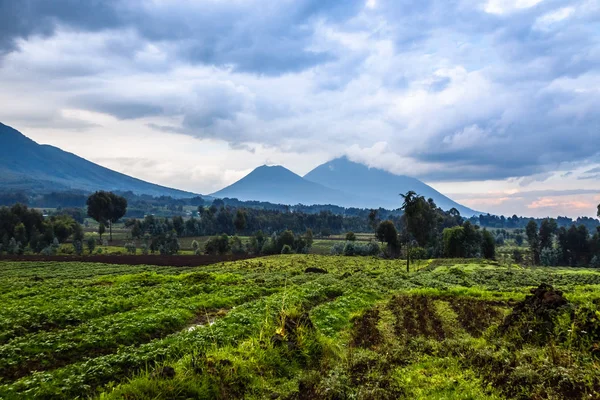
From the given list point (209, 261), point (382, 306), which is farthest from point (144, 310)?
point (209, 261)

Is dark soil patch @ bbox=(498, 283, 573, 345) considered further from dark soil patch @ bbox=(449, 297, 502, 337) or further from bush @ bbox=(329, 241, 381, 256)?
bush @ bbox=(329, 241, 381, 256)

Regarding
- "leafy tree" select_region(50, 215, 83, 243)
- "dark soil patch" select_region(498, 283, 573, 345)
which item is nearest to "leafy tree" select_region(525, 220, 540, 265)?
"dark soil patch" select_region(498, 283, 573, 345)

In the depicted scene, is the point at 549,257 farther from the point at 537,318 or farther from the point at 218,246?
the point at 537,318

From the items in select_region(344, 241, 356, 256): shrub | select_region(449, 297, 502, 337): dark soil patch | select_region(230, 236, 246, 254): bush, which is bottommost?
select_region(230, 236, 246, 254): bush

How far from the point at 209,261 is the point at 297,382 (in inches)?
3203

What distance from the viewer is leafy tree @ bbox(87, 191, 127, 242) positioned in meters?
151

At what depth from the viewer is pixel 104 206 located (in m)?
153

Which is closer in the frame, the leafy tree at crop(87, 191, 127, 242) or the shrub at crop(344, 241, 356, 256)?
the shrub at crop(344, 241, 356, 256)

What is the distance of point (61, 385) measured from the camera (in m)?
11.3

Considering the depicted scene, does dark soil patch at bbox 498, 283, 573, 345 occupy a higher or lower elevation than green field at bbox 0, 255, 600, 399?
higher

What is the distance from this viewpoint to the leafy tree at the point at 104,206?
150875 mm

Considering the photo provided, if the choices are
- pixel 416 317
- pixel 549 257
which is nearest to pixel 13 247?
pixel 416 317

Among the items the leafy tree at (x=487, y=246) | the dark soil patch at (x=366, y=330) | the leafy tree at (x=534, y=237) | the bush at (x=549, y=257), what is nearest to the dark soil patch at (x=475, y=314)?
the dark soil patch at (x=366, y=330)

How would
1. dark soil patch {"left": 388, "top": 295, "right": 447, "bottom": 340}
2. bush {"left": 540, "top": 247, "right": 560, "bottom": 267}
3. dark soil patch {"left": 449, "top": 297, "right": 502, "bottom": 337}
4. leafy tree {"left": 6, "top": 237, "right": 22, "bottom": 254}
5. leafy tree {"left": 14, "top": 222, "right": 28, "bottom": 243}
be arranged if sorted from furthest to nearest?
bush {"left": 540, "top": 247, "right": 560, "bottom": 267}, leafy tree {"left": 14, "top": 222, "right": 28, "bottom": 243}, leafy tree {"left": 6, "top": 237, "right": 22, "bottom": 254}, dark soil patch {"left": 449, "top": 297, "right": 502, "bottom": 337}, dark soil patch {"left": 388, "top": 295, "right": 447, "bottom": 340}
